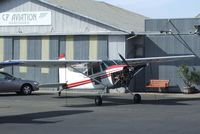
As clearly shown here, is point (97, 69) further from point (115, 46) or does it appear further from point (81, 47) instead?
point (81, 47)

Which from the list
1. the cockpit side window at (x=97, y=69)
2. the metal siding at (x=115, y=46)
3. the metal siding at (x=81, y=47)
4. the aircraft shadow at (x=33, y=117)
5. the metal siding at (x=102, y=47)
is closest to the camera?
the aircraft shadow at (x=33, y=117)

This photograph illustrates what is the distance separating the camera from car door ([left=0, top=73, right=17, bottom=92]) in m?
28.2

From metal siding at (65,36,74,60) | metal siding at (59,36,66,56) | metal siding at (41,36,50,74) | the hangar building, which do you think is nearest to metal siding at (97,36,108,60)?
the hangar building

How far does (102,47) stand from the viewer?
3238 centimetres

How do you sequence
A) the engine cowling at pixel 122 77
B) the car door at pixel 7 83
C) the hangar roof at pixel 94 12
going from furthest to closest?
1. the hangar roof at pixel 94 12
2. the car door at pixel 7 83
3. the engine cowling at pixel 122 77

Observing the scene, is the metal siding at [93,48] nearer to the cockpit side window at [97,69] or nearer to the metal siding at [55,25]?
the metal siding at [55,25]

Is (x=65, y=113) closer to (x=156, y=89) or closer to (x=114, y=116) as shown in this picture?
(x=114, y=116)

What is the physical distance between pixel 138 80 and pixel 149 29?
3112 mm

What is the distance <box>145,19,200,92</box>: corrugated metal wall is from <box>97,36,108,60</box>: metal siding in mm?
2461

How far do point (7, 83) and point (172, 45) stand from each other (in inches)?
391

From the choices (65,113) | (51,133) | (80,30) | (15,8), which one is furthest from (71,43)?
(51,133)

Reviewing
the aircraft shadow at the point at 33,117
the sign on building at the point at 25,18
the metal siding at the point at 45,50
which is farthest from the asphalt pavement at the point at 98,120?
the sign on building at the point at 25,18

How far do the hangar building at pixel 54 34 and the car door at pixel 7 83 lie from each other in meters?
5.34

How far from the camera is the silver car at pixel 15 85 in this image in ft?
92.7
